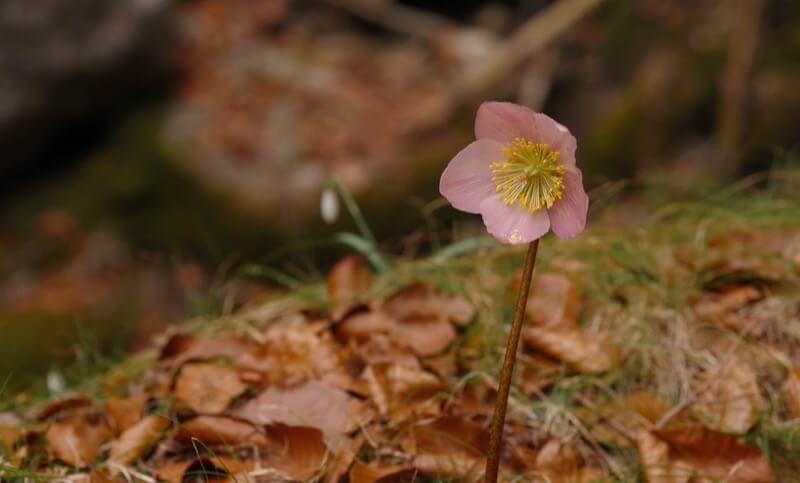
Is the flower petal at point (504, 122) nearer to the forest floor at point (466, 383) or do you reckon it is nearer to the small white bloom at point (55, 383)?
the forest floor at point (466, 383)

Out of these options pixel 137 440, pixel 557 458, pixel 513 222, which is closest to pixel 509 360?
pixel 513 222

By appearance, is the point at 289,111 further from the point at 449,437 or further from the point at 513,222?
the point at 513,222

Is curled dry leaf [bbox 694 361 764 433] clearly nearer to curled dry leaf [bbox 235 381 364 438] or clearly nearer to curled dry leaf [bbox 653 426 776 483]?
curled dry leaf [bbox 653 426 776 483]

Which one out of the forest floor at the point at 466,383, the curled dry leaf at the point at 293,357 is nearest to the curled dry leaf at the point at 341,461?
the forest floor at the point at 466,383

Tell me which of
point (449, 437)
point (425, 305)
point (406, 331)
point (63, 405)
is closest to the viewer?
point (449, 437)

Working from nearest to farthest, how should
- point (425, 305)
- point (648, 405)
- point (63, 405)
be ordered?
point (648, 405), point (63, 405), point (425, 305)

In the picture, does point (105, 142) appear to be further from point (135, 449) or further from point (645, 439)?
point (645, 439)

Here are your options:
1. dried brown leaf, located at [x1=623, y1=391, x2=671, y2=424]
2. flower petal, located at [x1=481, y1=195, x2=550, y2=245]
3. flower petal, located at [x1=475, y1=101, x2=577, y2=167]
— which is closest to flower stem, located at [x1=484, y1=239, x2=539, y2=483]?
flower petal, located at [x1=481, y1=195, x2=550, y2=245]
